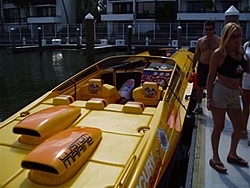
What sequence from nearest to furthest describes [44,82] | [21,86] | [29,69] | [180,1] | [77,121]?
[77,121] → [21,86] → [44,82] → [29,69] → [180,1]

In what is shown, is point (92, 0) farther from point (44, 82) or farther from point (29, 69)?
point (44, 82)

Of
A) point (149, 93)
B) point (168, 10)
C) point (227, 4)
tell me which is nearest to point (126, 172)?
point (149, 93)

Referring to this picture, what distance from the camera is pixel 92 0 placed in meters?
37.2

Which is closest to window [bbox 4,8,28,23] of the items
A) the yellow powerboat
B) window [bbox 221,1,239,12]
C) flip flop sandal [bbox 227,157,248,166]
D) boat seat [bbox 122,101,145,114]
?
window [bbox 221,1,239,12]

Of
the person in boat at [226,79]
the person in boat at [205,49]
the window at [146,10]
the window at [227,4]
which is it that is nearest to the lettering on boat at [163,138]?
the person in boat at [226,79]

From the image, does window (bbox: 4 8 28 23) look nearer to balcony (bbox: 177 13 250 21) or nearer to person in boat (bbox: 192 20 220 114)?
balcony (bbox: 177 13 250 21)

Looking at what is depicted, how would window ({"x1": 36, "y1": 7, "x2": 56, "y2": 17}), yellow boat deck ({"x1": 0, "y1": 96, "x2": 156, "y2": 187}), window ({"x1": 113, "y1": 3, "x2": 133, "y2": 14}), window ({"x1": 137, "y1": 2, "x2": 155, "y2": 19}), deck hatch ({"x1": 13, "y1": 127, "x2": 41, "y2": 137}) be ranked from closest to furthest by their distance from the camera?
yellow boat deck ({"x1": 0, "y1": 96, "x2": 156, "y2": 187})
deck hatch ({"x1": 13, "y1": 127, "x2": 41, "y2": 137})
window ({"x1": 137, "y1": 2, "x2": 155, "y2": 19})
window ({"x1": 113, "y1": 3, "x2": 133, "y2": 14})
window ({"x1": 36, "y1": 7, "x2": 56, "y2": 17})

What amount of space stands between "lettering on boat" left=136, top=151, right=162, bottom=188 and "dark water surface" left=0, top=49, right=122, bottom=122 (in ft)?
18.9

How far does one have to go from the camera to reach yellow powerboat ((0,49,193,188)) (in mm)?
2080

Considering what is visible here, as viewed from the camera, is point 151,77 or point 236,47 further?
point 151,77

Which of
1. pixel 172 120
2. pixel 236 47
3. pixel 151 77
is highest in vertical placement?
pixel 236 47

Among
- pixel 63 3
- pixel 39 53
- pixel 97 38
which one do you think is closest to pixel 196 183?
pixel 39 53

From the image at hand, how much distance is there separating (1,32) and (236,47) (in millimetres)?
30268

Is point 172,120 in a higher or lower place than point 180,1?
lower
